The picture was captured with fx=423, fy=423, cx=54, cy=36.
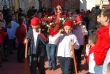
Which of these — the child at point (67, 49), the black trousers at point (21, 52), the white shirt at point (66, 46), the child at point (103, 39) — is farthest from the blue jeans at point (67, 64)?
the black trousers at point (21, 52)

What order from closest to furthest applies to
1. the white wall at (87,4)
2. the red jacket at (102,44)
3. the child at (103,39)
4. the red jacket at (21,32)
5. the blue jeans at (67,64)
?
the child at (103,39), the red jacket at (102,44), the blue jeans at (67,64), the red jacket at (21,32), the white wall at (87,4)

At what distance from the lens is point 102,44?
6953 mm

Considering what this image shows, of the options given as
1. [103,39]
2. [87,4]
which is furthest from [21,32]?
[87,4]

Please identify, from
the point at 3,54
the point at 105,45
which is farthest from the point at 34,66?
the point at 3,54

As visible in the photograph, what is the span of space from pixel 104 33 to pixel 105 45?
0.34m

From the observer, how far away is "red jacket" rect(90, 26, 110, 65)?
22.0 ft

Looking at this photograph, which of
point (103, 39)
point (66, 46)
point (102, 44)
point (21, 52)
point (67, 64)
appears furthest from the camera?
point (21, 52)

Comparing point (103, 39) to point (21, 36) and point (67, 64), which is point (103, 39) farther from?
point (21, 36)

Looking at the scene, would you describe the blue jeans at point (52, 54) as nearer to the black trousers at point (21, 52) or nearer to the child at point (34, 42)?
the black trousers at point (21, 52)

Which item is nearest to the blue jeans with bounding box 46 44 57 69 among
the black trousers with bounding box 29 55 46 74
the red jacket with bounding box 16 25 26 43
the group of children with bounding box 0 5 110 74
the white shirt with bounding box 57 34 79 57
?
the group of children with bounding box 0 5 110 74

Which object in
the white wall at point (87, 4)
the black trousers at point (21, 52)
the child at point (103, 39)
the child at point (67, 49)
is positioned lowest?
the black trousers at point (21, 52)

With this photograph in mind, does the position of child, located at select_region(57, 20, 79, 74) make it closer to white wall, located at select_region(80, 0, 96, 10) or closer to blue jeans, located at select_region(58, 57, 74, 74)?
blue jeans, located at select_region(58, 57, 74, 74)

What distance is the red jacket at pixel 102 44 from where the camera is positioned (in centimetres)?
669

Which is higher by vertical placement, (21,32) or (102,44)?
(102,44)
